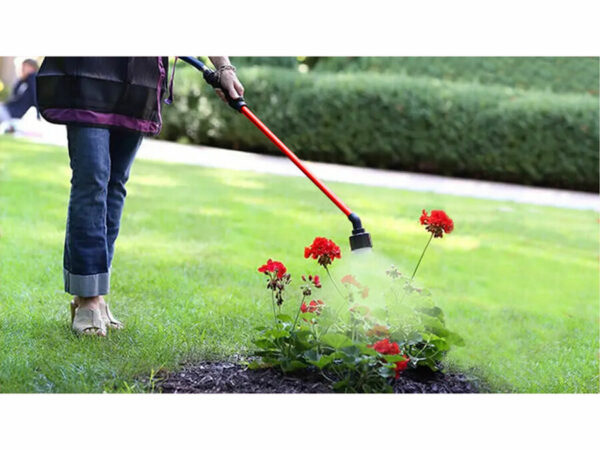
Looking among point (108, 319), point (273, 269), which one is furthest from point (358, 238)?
point (108, 319)

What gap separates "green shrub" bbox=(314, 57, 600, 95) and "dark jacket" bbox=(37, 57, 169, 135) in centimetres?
→ 734

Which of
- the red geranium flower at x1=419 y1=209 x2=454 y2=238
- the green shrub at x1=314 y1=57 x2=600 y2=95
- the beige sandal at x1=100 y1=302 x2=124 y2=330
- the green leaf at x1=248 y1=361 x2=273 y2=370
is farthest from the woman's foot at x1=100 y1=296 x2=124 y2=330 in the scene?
the green shrub at x1=314 y1=57 x2=600 y2=95

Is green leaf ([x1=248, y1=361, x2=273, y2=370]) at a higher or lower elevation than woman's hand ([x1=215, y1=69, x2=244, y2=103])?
lower

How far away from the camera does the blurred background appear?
8352mm

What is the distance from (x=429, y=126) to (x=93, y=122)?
6440mm

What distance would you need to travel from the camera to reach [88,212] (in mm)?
2453

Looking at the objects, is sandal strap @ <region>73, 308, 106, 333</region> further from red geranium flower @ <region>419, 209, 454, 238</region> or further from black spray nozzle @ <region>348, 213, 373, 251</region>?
red geranium flower @ <region>419, 209, 454, 238</region>

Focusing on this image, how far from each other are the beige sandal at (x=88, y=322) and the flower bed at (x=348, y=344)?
38 cm

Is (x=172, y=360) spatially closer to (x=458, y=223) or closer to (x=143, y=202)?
(x=143, y=202)
